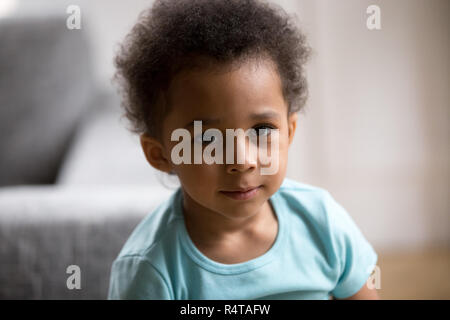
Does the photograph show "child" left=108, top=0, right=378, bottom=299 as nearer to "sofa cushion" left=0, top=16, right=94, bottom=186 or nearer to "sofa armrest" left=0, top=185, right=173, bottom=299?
"sofa armrest" left=0, top=185, right=173, bottom=299

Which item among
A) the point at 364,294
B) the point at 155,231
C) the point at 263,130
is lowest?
the point at 364,294

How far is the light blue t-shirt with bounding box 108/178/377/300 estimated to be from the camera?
1.95 ft

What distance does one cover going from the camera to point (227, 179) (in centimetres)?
54

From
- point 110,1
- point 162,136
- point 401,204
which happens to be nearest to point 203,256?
point 162,136

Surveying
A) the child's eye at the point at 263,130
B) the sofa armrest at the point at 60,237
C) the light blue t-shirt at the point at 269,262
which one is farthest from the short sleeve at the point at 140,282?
the child's eye at the point at 263,130

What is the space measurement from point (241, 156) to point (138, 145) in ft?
1.18

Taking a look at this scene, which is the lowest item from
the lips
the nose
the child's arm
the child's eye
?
the child's arm

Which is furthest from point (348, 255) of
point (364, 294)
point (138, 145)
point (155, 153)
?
point (138, 145)

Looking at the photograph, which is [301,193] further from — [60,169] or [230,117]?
[60,169]

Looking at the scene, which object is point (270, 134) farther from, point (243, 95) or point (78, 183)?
point (78, 183)

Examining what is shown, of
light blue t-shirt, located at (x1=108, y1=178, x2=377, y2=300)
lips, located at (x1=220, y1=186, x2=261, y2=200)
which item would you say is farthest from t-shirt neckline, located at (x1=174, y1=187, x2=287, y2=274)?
lips, located at (x1=220, y1=186, x2=261, y2=200)

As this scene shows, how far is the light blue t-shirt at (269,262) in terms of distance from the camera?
0.59 metres

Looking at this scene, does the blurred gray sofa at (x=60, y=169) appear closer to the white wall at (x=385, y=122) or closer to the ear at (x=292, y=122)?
the ear at (x=292, y=122)

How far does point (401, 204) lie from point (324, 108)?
1.34ft
